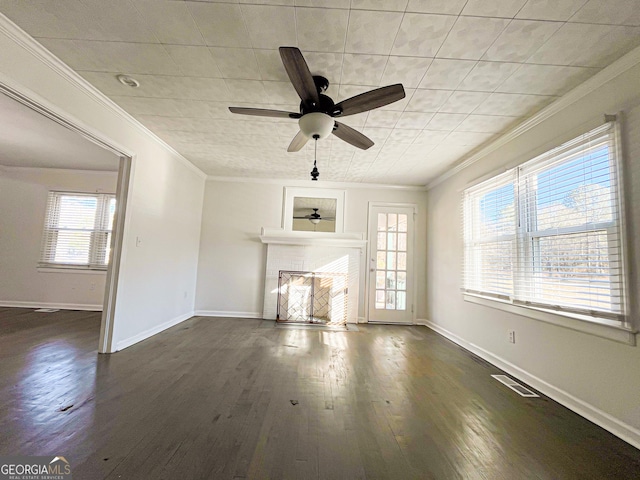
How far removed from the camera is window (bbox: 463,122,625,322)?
6.26ft

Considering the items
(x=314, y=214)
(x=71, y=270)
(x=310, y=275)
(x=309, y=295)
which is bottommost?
(x=309, y=295)

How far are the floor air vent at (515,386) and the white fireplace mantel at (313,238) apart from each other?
8.97 ft

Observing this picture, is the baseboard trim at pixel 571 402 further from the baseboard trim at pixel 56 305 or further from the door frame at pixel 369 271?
the baseboard trim at pixel 56 305

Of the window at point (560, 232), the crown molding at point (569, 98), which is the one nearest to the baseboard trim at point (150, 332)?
the window at point (560, 232)

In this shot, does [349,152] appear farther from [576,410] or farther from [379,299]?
[576,410]

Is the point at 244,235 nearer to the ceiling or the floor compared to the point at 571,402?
nearer to the ceiling

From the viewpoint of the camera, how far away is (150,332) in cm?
352

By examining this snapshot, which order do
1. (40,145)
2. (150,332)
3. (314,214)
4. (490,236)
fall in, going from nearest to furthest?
(490,236), (150,332), (40,145), (314,214)

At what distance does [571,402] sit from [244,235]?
14.7 ft

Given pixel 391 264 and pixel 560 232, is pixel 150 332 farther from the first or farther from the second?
pixel 560 232

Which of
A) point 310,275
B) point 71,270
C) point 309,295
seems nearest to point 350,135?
point 310,275

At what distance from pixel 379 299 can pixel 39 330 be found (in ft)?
15.9

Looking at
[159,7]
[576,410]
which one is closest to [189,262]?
[159,7]

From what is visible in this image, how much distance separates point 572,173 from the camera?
7.23 ft
